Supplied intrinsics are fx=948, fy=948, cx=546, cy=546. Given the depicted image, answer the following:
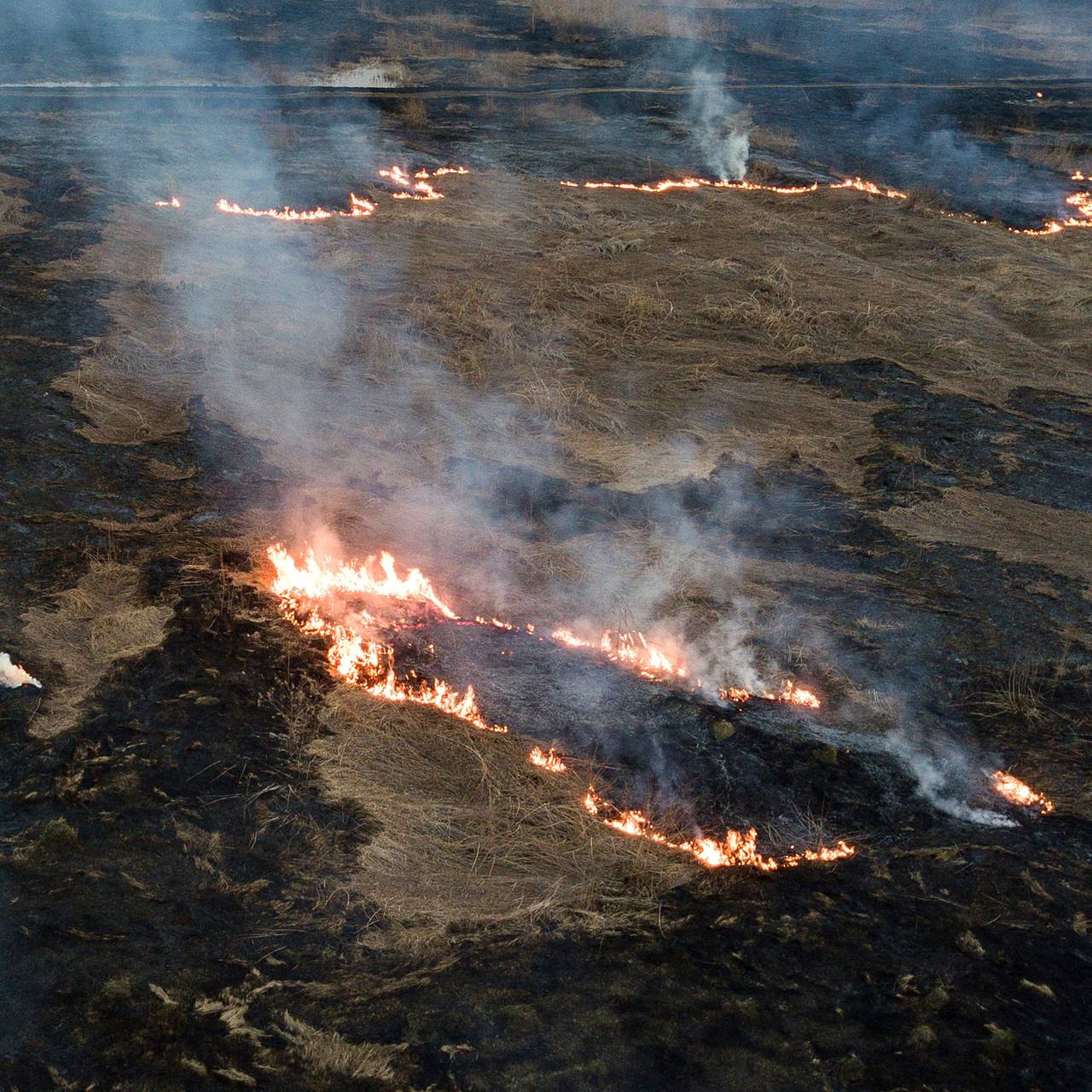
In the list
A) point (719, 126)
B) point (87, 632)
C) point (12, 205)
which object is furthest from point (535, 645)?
point (719, 126)

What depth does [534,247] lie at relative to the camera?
1141 centimetres

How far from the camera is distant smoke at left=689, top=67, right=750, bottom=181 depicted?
15.1 meters

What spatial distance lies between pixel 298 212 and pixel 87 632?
8222 mm

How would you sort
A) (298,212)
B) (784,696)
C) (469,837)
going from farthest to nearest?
(298,212), (784,696), (469,837)

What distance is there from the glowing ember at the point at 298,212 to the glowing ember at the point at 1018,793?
393 inches

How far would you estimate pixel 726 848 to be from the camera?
14.4ft

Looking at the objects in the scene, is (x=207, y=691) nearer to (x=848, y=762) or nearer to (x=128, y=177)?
(x=848, y=762)

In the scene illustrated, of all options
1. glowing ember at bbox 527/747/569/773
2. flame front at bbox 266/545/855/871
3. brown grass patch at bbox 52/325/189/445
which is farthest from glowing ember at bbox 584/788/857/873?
brown grass patch at bbox 52/325/189/445

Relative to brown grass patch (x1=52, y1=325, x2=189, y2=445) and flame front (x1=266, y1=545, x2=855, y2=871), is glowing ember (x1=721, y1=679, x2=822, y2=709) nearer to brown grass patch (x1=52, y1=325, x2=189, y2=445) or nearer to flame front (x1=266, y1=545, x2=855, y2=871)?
flame front (x1=266, y1=545, x2=855, y2=871)

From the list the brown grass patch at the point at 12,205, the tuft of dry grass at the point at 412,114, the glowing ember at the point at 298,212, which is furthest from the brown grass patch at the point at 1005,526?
the tuft of dry grass at the point at 412,114

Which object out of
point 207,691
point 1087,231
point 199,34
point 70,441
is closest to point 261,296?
point 70,441

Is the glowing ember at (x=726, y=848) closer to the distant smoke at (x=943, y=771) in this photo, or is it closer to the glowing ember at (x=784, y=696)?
the distant smoke at (x=943, y=771)

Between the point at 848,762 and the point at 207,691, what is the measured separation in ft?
11.0

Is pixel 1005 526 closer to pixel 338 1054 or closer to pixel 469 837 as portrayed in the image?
pixel 469 837
